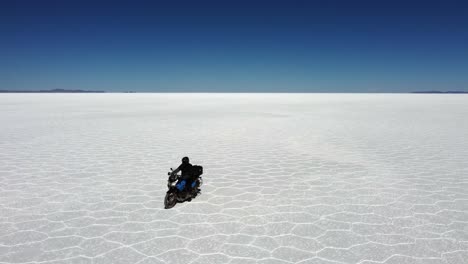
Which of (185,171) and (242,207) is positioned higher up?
(185,171)

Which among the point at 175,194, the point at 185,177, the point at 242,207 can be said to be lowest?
the point at 242,207

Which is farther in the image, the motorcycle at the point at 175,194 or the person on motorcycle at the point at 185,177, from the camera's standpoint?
the person on motorcycle at the point at 185,177

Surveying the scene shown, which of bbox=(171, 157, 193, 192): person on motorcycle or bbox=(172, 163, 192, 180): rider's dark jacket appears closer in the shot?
bbox=(171, 157, 193, 192): person on motorcycle

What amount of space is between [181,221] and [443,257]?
2615 mm

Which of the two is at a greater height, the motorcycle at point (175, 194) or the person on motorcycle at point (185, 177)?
the person on motorcycle at point (185, 177)

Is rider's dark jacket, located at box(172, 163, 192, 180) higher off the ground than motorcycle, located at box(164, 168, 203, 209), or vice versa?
rider's dark jacket, located at box(172, 163, 192, 180)

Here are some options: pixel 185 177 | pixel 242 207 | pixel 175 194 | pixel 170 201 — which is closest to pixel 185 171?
pixel 185 177

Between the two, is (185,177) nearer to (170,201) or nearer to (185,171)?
(185,171)

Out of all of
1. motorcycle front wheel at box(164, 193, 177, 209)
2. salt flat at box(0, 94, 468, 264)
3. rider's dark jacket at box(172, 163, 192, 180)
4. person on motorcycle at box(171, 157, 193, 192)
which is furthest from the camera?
rider's dark jacket at box(172, 163, 192, 180)

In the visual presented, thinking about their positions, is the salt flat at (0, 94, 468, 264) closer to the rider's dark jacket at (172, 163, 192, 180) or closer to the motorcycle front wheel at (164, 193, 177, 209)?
the motorcycle front wheel at (164, 193, 177, 209)

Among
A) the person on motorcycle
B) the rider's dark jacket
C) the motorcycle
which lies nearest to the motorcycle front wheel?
the motorcycle

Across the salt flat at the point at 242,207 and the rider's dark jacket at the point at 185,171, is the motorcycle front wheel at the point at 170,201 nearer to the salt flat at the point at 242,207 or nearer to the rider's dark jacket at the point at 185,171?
the salt flat at the point at 242,207

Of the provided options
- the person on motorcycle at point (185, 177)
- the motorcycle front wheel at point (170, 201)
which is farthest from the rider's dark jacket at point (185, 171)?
the motorcycle front wheel at point (170, 201)

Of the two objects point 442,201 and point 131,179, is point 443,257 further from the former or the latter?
point 131,179
